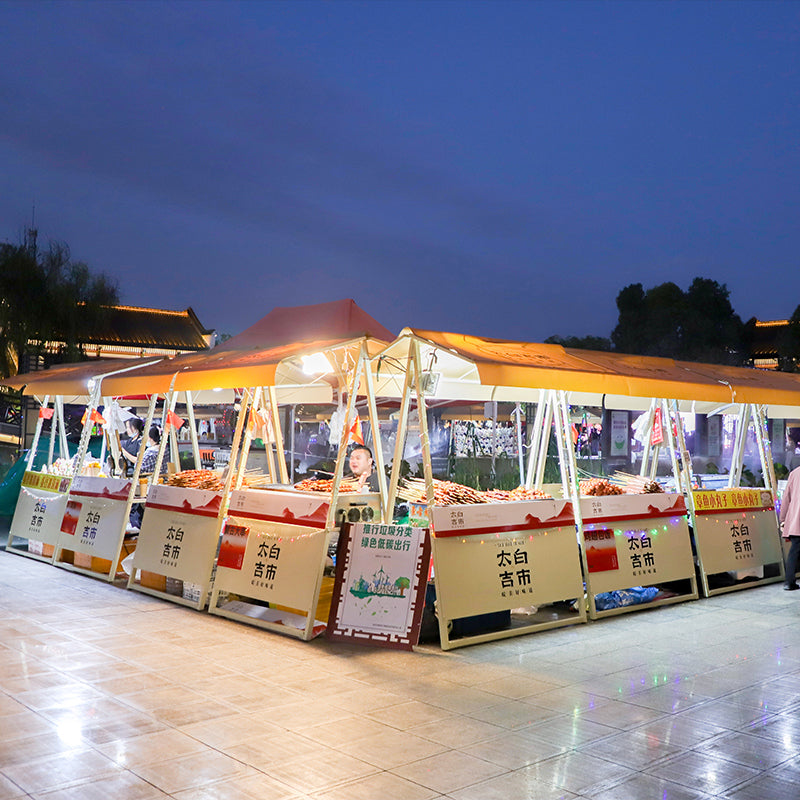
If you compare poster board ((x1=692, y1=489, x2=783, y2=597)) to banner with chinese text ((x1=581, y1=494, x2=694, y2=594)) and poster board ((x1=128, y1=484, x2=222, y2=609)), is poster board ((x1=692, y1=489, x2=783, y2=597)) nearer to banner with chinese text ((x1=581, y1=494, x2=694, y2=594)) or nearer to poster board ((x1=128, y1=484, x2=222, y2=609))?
banner with chinese text ((x1=581, y1=494, x2=694, y2=594))

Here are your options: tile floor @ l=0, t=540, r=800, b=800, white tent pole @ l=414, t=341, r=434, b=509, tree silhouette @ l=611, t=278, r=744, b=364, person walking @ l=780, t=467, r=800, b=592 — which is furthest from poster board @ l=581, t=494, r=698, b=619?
tree silhouette @ l=611, t=278, r=744, b=364

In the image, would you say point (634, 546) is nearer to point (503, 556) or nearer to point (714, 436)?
point (503, 556)

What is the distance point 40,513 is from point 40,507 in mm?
105

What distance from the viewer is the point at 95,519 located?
33.4 ft

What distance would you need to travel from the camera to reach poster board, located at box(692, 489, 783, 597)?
9.30 m

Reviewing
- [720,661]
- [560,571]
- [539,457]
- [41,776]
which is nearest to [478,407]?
[539,457]

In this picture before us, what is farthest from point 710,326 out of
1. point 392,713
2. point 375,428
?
point 392,713

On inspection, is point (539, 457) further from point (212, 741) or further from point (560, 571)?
point (212, 741)

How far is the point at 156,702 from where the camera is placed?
211 inches

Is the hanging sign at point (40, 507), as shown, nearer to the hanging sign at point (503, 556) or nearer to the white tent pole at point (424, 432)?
the white tent pole at point (424, 432)

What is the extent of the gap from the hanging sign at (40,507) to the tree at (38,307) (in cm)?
1028

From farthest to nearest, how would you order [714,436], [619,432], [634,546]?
[714,436] < [619,432] < [634,546]

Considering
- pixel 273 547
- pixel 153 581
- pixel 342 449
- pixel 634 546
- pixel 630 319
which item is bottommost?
pixel 153 581

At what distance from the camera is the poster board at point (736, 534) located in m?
9.30
